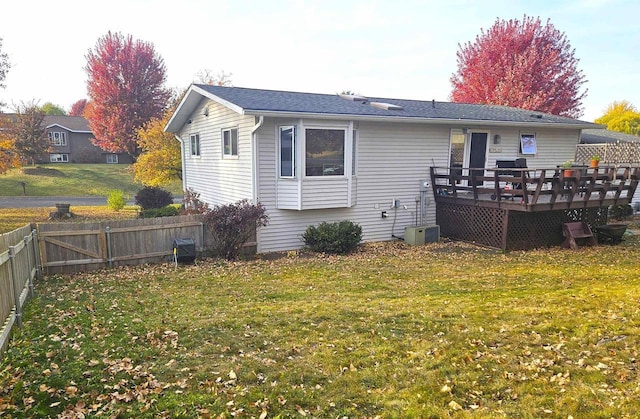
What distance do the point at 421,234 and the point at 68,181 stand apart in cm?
2799

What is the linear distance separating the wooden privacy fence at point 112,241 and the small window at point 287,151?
2.50 m

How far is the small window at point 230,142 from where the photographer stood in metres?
11.7

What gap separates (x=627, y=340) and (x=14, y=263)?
742cm

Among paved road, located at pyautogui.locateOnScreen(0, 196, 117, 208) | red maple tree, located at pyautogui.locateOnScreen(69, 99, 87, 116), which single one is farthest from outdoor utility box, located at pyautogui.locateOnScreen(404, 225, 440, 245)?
red maple tree, located at pyautogui.locateOnScreen(69, 99, 87, 116)

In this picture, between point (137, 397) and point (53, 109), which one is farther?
point (53, 109)

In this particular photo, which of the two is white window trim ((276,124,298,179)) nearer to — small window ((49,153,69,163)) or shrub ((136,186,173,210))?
shrub ((136,186,173,210))

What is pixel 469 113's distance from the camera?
44.9ft

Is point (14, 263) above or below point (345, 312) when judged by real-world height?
above

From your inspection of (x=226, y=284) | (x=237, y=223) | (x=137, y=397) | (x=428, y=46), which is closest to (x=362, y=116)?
(x=237, y=223)

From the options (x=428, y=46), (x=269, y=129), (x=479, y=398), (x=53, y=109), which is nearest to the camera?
(x=479, y=398)

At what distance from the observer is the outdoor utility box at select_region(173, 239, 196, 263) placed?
30.2ft

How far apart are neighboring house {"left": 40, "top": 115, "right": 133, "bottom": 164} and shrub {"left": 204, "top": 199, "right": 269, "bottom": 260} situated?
35.2 meters

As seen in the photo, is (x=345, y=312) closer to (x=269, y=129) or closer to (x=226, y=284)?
(x=226, y=284)

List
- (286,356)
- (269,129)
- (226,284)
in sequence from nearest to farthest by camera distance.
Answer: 1. (286,356)
2. (226,284)
3. (269,129)
